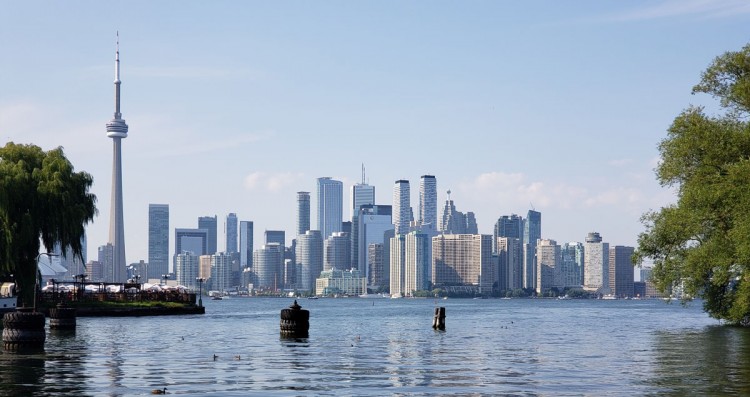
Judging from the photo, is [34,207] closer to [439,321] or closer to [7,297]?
[7,297]

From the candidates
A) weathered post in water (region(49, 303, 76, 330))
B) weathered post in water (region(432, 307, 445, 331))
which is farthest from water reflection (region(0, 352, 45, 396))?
weathered post in water (region(432, 307, 445, 331))

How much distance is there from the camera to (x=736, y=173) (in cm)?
6812

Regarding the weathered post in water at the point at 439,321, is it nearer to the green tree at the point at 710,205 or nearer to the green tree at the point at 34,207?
the green tree at the point at 710,205

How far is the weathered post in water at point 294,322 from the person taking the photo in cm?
7531

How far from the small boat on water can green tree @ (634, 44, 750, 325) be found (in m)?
48.0

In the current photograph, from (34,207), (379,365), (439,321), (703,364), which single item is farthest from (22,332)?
(439,321)

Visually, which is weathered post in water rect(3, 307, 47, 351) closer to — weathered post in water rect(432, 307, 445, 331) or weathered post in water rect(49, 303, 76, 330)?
weathered post in water rect(49, 303, 76, 330)

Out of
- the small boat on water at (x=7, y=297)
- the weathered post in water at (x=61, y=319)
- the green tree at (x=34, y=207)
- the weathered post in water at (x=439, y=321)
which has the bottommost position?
the weathered post in water at (x=439, y=321)

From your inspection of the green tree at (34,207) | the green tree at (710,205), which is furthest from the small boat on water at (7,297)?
the green tree at (710,205)

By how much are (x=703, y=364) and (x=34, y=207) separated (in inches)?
2282

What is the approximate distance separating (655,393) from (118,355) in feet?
91.9

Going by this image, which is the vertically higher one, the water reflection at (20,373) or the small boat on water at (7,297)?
the small boat on water at (7,297)

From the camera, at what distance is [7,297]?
91.2m

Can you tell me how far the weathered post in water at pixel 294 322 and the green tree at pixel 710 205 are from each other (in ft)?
74.9
